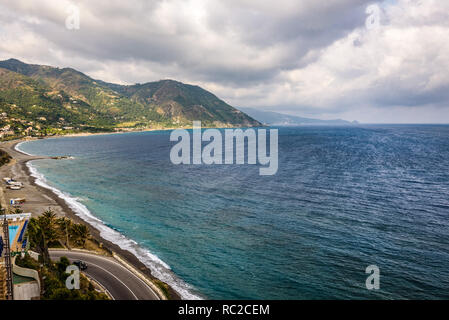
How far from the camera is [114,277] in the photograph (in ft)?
111

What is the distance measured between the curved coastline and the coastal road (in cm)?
385

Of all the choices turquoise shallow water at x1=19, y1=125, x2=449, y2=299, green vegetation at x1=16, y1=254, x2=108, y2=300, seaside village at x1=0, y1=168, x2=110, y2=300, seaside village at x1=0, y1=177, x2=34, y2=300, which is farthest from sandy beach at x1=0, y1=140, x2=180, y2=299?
seaside village at x1=0, y1=177, x2=34, y2=300

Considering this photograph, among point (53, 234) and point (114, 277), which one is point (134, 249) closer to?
point (114, 277)

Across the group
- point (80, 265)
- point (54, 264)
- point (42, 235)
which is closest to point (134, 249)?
point (80, 265)

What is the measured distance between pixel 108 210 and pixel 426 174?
346 feet

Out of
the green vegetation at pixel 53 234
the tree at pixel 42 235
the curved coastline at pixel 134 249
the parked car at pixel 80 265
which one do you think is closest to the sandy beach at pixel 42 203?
the curved coastline at pixel 134 249

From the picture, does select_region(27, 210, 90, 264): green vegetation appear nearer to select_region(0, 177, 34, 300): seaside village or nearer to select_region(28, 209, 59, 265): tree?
select_region(28, 209, 59, 265): tree

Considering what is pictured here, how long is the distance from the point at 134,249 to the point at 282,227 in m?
28.4

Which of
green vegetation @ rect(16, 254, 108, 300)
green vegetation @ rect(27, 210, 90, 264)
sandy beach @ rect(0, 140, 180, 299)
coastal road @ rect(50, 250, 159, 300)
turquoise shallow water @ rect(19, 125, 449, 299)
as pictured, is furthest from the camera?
sandy beach @ rect(0, 140, 180, 299)

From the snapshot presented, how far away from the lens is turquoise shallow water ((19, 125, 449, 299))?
34.0m

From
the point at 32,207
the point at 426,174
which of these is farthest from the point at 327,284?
the point at 426,174

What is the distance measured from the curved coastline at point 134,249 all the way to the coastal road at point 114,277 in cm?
385

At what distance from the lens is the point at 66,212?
199 ft

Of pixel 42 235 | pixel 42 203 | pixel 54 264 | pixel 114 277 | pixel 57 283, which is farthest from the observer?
pixel 42 203
